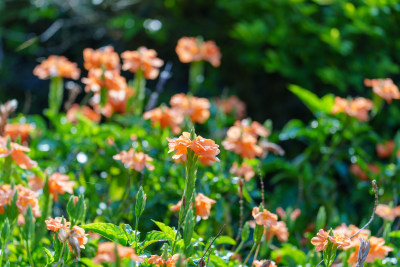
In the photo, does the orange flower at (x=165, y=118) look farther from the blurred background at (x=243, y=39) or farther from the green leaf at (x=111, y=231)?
the green leaf at (x=111, y=231)

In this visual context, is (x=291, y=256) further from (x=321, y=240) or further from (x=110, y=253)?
(x=110, y=253)

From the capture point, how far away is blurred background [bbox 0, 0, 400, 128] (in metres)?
2.79

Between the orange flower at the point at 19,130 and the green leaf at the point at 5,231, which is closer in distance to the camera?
the green leaf at the point at 5,231

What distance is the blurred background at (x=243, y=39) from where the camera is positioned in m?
2.79

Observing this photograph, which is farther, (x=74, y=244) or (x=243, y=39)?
(x=243, y=39)

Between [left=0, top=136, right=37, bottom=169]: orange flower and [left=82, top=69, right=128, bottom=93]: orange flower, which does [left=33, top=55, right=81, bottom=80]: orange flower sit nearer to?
[left=82, top=69, right=128, bottom=93]: orange flower

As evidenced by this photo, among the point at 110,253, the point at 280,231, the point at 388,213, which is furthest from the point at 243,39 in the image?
the point at 110,253

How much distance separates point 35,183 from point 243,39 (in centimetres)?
178

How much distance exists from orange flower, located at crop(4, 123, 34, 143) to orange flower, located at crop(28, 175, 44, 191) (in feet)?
1.64

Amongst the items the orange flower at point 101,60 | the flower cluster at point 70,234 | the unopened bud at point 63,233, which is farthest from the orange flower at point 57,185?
the orange flower at point 101,60

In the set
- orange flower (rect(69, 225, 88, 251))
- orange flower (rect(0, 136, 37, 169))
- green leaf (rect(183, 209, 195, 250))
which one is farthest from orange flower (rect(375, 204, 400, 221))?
orange flower (rect(0, 136, 37, 169))

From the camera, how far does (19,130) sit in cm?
219

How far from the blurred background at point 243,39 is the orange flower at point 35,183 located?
872 millimetres

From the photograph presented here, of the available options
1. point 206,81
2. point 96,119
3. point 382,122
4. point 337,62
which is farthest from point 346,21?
point 96,119
